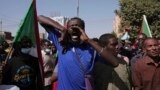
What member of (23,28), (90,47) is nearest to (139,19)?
(23,28)

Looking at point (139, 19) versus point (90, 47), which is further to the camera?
point (139, 19)

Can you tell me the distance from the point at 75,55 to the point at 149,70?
153 centimetres

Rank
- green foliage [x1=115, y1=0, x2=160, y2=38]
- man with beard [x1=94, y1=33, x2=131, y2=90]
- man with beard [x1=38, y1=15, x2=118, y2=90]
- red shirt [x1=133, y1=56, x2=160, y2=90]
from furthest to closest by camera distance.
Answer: green foliage [x1=115, y1=0, x2=160, y2=38]
red shirt [x1=133, y1=56, x2=160, y2=90]
man with beard [x1=94, y1=33, x2=131, y2=90]
man with beard [x1=38, y1=15, x2=118, y2=90]

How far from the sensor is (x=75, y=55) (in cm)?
451

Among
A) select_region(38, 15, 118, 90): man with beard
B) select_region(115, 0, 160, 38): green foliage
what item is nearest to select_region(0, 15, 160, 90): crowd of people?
select_region(38, 15, 118, 90): man with beard

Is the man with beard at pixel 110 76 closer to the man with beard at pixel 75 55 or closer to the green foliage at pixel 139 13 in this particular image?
the man with beard at pixel 75 55

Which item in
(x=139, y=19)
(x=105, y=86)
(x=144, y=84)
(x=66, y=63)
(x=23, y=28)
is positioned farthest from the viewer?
(x=139, y=19)

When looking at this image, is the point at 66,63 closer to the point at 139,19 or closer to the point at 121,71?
the point at 121,71

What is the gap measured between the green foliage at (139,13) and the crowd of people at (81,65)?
26517 millimetres

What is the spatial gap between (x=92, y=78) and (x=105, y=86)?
384mm

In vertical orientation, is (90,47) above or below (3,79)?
above

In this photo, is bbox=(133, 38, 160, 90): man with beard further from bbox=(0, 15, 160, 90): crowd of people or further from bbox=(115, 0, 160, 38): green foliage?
bbox=(115, 0, 160, 38): green foliage

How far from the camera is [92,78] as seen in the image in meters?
4.57

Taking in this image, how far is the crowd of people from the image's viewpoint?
14.8 ft
